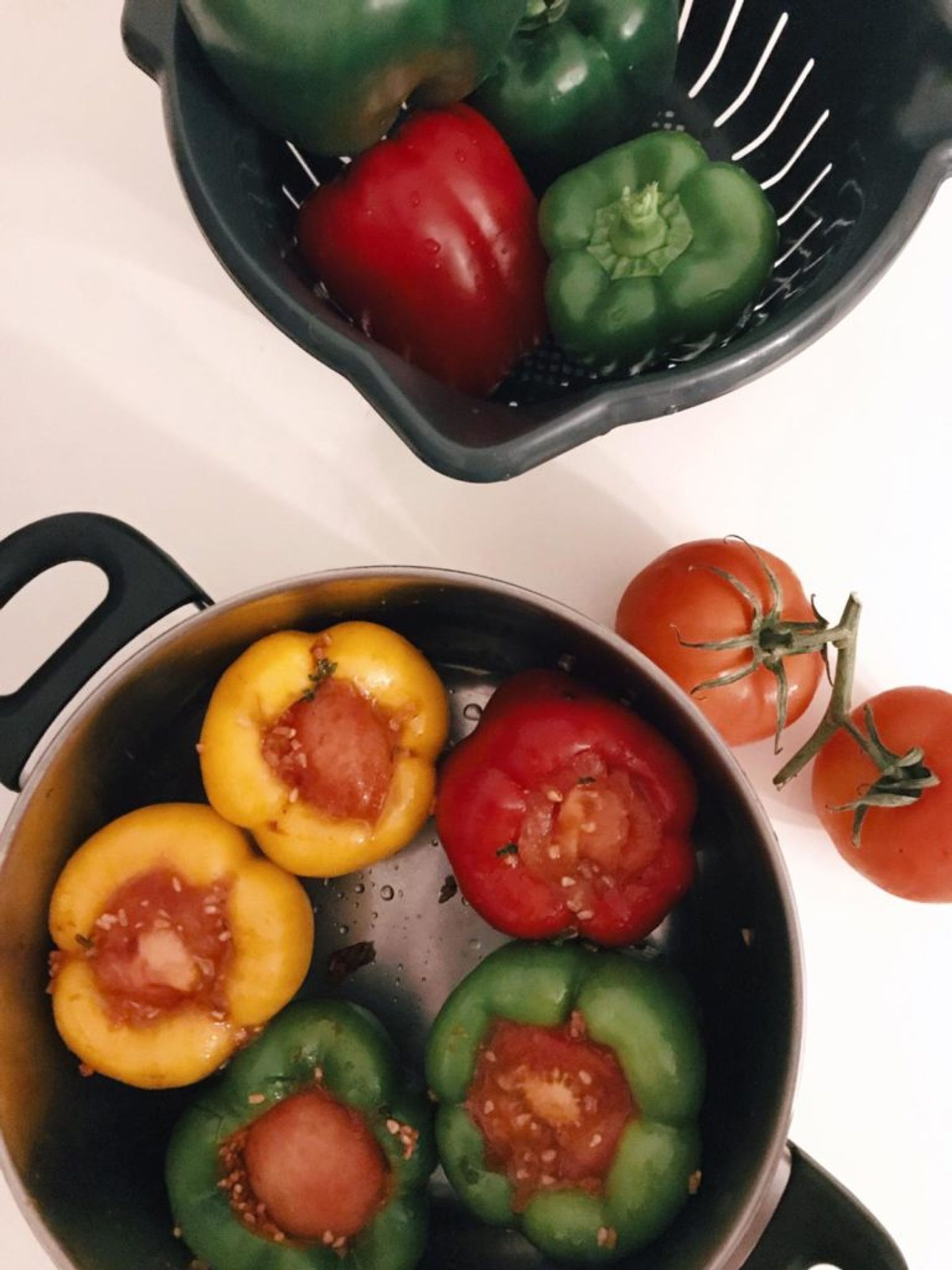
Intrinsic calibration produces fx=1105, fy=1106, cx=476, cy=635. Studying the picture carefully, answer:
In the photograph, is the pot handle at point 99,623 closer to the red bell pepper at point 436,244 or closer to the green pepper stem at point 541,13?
the red bell pepper at point 436,244

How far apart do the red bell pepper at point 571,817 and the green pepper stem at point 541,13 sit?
0.47 metres

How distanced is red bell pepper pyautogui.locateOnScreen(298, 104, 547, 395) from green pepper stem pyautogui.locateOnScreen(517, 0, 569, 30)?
0.07 metres

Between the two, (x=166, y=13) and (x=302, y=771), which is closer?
(x=166, y=13)

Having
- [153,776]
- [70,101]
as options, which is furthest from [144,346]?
[153,776]

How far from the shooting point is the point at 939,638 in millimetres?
868

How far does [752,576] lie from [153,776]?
1.61 feet

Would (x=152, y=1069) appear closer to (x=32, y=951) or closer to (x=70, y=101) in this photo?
(x=32, y=951)

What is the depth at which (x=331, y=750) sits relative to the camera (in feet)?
2.58

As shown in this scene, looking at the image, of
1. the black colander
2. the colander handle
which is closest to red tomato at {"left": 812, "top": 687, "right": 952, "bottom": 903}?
the black colander

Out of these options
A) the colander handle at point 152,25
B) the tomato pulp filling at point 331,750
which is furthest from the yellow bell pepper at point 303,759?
the colander handle at point 152,25

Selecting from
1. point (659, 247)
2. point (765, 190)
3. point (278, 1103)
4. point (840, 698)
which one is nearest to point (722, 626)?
point (840, 698)

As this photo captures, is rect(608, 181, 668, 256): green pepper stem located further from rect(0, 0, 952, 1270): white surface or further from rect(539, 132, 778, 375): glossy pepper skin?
rect(0, 0, 952, 1270): white surface

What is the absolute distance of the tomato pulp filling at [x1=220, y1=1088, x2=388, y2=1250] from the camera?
805 mm

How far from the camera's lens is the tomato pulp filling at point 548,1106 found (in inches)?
31.0
